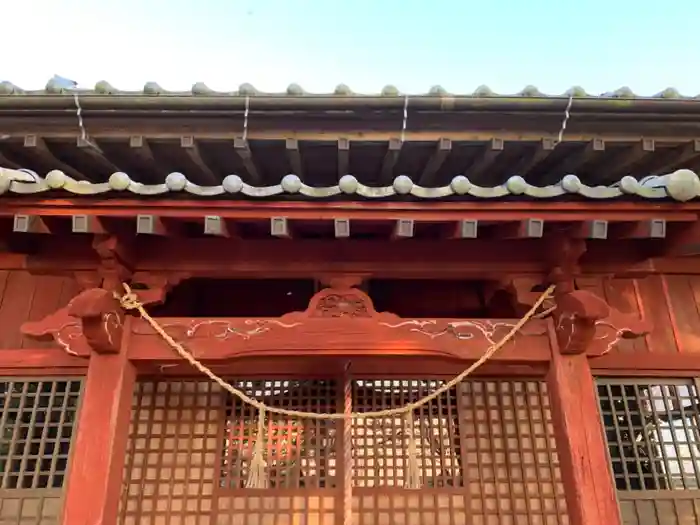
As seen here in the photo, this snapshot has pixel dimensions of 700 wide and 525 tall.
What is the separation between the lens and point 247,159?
4266 millimetres

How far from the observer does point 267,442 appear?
541cm

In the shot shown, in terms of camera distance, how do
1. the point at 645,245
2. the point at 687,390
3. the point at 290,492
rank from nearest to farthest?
1. the point at 645,245
2. the point at 687,390
3. the point at 290,492

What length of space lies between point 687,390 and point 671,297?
0.78m

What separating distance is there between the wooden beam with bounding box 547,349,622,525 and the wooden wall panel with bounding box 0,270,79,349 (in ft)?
12.4

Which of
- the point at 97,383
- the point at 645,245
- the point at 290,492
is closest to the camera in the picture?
the point at 97,383

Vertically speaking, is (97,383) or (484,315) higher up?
(484,315)

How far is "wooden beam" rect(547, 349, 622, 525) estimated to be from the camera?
3666 millimetres

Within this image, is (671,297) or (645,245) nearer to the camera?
(645,245)

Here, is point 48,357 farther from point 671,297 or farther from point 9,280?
point 671,297

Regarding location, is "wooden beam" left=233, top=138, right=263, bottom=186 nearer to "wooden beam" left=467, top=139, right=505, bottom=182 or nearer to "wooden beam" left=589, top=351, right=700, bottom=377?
"wooden beam" left=467, top=139, right=505, bottom=182

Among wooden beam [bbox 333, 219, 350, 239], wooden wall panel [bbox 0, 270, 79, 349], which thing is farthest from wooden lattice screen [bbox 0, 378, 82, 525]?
wooden beam [bbox 333, 219, 350, 239]

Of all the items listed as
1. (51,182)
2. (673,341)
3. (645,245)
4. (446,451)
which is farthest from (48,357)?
(673,341)

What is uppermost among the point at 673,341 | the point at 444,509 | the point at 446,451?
the point at 673,341

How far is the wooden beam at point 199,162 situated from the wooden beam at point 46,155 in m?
0.96
